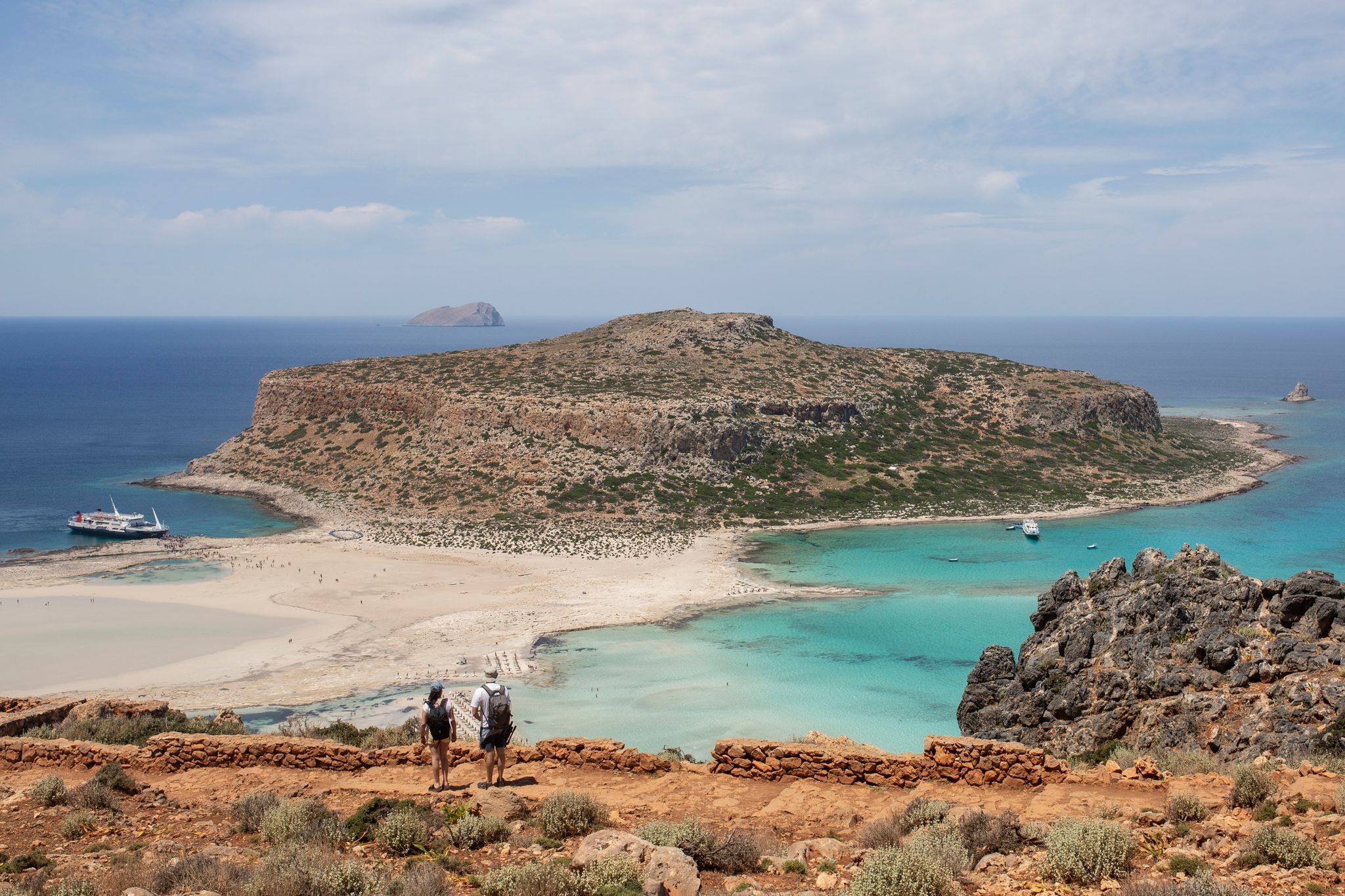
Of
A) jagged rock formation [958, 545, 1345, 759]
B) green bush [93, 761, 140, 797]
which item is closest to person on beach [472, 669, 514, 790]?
green bush [93, 761, 140, 797]

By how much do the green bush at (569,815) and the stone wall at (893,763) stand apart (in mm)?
2677

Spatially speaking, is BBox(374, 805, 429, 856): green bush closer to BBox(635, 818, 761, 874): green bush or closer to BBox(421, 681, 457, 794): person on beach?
BBox(421, 681, 457, 794): person on beach

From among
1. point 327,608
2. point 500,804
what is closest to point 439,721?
point 500,804

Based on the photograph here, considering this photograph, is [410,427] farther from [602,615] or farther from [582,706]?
[582,706]

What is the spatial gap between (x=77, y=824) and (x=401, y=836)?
4.56 m

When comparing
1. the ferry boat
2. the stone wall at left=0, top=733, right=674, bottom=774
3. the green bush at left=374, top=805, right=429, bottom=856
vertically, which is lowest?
the ferry boat

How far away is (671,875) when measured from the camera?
356 inches

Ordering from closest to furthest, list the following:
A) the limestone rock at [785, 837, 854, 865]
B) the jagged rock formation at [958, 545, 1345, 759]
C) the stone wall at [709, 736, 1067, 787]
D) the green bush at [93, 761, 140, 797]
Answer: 1. the limestone rock at [785, 837, 854, 865]
2. the stone wall at [709, 736, 1067, 787]
3. the green bush at [93, 761, 140, 797]
4. the jagged rock formation at [958, 545, 1345, 759]

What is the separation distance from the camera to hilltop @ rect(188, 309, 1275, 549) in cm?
6106

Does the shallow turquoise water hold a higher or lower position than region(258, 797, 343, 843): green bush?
lower

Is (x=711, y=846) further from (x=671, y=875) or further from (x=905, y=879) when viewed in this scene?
(x=905, y=879)

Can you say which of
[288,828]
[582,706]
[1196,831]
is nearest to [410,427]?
[582,706]

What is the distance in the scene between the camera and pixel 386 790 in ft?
41.6

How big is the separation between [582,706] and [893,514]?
116ft
